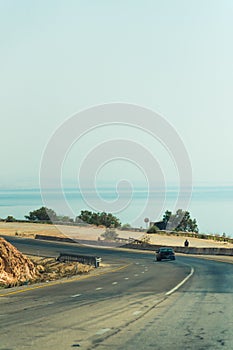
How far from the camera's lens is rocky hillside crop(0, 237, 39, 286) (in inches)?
1322

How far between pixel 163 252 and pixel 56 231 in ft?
207

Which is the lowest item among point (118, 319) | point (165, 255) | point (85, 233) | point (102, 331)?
point (102, 331)

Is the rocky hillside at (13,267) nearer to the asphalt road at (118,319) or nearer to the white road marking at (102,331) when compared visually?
the asphalt road at (118,319)

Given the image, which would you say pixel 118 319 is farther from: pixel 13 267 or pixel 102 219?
pixel 102 219

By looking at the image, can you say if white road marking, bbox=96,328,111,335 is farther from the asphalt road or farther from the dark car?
the dark car

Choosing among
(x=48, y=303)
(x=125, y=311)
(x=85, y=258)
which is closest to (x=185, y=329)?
(x=125, y=311)

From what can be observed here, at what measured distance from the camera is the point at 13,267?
115ft

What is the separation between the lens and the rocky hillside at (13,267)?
33.6m

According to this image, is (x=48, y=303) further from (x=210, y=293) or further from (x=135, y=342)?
(x=135, y=342)

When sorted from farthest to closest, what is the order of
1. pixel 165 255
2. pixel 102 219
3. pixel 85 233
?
pixel 102 219, pixel 85 233, pixel 165 255

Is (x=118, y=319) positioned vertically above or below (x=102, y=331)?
above

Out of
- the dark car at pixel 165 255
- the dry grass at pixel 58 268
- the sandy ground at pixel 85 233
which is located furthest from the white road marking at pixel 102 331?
the sandy ground at pixel 85 233

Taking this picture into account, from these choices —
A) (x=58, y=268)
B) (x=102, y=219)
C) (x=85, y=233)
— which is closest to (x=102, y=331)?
(x=58, y=268)

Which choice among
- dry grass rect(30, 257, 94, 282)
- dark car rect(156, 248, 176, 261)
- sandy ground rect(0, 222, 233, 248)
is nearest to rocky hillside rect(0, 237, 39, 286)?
dry grass rect(30, 257, 94, 282)
